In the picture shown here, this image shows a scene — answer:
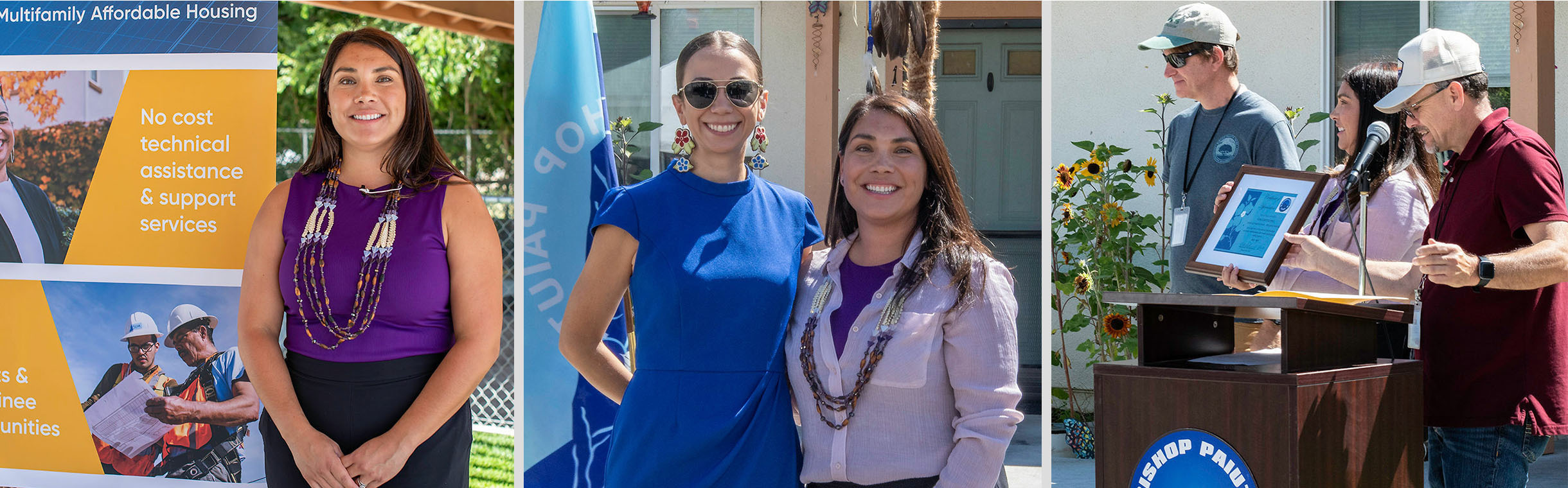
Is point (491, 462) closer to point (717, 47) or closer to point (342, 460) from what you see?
point (342, 460)

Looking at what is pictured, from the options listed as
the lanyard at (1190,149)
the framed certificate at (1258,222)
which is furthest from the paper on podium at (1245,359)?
the lanyard at (1190,149)

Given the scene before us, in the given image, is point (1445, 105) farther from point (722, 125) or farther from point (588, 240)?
point (588, 240)

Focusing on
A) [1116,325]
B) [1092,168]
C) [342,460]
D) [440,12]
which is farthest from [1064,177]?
[440,12]

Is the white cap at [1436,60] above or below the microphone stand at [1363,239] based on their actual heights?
above

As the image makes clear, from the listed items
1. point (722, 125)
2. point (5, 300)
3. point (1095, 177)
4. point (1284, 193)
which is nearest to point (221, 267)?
point (5, 300)

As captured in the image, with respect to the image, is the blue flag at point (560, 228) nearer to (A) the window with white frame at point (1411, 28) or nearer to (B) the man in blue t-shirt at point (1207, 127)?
(B) the man in blue t-shirt at point (1207, 127)

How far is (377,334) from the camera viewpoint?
2621 mm

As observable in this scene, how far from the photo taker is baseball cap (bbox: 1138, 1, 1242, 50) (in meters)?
3.83

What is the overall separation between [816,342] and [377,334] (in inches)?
42.9

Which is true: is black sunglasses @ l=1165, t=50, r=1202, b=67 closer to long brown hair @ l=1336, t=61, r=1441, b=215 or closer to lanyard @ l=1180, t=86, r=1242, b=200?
lanyard @ l=1180, t=86, r=1242, b=200

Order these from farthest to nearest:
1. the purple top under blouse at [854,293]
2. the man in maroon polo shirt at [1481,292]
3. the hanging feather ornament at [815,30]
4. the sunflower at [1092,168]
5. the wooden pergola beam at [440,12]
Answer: the wooden pergola beam at [440,12]
the hanging feather ornament at [815,30]
the sunflower at [1092,168]
the man in maroon polo shirt at [1481,292]
the purple top under blouse at [854,293]

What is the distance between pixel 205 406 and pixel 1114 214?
4212 mm

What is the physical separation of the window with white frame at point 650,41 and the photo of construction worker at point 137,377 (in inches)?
109

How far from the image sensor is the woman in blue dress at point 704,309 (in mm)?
2314
